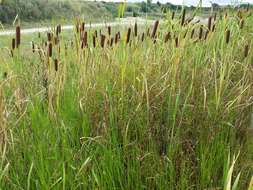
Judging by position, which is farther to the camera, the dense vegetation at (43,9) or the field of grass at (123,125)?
the dense vegetation at (43,9)

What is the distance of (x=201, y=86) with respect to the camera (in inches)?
85.0

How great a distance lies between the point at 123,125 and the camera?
6.21ft

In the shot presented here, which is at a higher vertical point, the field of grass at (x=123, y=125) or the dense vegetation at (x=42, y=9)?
the field of grass at (x=123, y=125)

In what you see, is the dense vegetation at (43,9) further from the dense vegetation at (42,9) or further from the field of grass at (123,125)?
the field of grass at (123,125)

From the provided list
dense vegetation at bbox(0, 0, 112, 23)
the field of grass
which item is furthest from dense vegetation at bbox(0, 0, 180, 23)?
the field of grass

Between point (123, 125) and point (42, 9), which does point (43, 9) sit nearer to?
point (42, 9)

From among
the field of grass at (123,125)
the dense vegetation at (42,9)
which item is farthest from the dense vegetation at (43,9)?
the field of grass at (123,125)

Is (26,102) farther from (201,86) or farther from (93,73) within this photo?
(201,86)

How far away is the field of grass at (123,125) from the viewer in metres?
1.67

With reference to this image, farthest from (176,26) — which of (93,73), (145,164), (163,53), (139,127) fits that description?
(145,164)

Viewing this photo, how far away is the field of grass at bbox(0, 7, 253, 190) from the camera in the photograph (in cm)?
167

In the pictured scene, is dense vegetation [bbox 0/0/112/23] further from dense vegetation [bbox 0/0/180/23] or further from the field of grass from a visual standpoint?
the field of grass

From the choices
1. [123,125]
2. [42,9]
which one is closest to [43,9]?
[42,9]

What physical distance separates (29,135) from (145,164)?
45 centimetres
